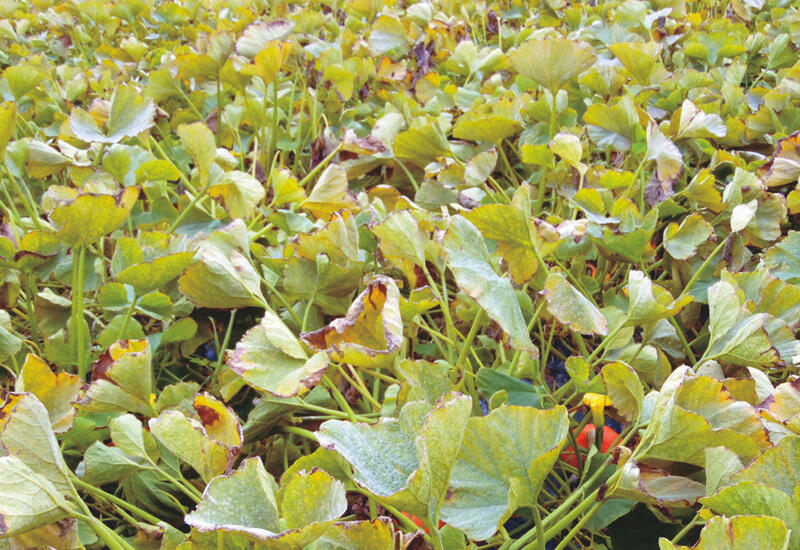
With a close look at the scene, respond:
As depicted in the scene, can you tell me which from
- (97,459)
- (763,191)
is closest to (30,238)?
(97,459)

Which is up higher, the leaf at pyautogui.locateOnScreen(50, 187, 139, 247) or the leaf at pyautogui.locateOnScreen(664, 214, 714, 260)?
the leaf at pyautogui.locateOnScreen(50, 187, 139, 247)

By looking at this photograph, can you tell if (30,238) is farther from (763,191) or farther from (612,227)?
(763,191)

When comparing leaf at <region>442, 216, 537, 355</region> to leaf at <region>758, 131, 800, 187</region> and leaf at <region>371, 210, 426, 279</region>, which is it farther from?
leaf at <region>758, 131, 800, 187</region>

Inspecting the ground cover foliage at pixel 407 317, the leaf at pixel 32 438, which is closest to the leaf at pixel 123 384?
the ground cover foliage at pixel 407 317

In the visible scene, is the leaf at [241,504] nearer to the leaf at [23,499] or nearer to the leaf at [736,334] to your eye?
the leaf at [23,499]

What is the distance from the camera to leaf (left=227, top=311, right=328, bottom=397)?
1.70 ft

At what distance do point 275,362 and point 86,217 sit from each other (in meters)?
0.23

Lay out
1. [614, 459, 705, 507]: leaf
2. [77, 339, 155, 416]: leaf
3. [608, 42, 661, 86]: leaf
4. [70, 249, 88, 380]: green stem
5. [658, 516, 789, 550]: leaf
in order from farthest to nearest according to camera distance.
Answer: [608, 42, 661, 86]: leaf
[70, 249, 88, 380]: green stem
[77, 339, 155, 416]: leaf
[614, 459, 705, 507]: leaf
[658, 516, 789, 550]: leaf

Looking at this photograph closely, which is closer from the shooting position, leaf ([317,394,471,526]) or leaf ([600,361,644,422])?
leaf ([317,394,471,526])

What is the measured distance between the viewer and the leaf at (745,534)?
13.1 inches

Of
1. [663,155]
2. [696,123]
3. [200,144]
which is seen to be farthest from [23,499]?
[696,123]

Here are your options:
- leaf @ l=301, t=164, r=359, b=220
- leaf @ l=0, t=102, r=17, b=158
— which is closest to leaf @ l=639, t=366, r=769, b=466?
leaf @ l=301, t=164, r=359, b=220

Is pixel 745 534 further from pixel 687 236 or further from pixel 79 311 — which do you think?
pixel 79 311

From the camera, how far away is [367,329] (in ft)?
1.75
